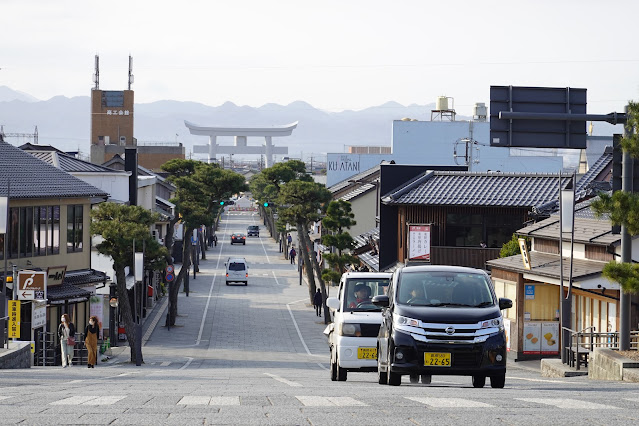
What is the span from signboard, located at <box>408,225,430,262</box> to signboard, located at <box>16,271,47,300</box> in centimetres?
1830

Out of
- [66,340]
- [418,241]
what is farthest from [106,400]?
[418,241]

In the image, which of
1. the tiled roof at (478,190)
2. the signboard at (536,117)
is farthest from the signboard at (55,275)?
the signboard at (536,117)

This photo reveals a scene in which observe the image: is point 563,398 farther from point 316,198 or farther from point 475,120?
point 475,120

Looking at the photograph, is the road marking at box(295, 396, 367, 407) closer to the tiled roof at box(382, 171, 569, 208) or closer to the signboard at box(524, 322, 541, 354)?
the signboard at box(524, 322, 541, 354)

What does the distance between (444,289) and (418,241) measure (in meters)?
27.3

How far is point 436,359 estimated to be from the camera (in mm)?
12695

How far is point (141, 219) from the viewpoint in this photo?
33.2 m

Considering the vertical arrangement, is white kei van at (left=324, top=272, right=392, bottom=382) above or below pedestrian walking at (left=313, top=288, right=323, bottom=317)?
above

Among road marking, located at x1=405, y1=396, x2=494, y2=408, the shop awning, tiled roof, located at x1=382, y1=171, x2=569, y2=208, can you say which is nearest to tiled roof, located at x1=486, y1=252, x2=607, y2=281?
tiled roof, located at x1=382, y1=171, x2=569, y2=208

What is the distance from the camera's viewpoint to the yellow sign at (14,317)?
25.4 metres

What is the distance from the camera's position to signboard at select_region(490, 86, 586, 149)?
2062cm

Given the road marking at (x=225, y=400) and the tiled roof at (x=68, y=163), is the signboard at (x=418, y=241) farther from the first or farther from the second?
the road marking at (x=225, y=400)

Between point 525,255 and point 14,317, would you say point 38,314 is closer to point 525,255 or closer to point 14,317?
point 14,317

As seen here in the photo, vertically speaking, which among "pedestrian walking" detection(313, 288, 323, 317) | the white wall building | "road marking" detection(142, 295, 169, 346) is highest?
the white wall building
